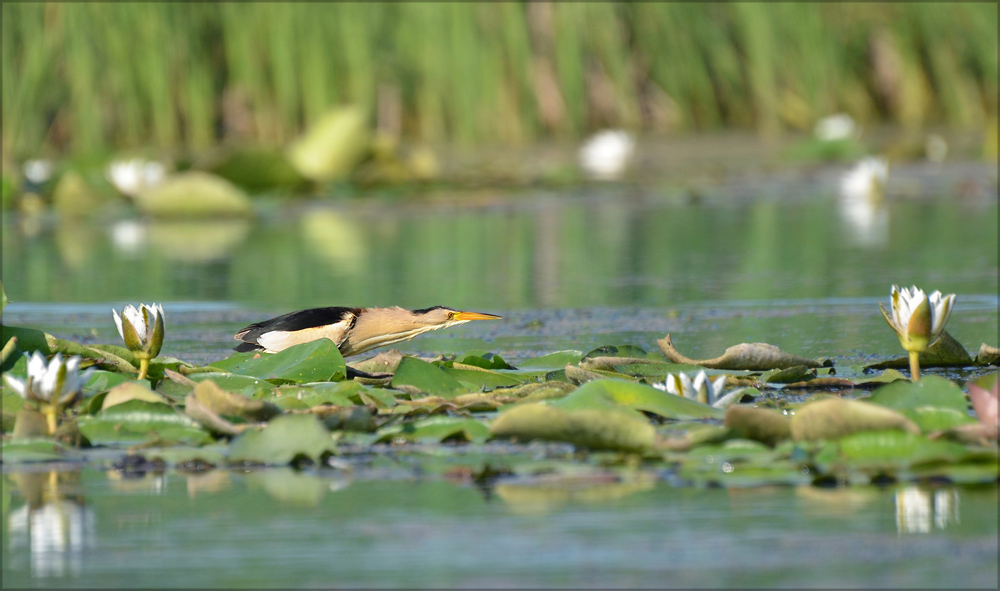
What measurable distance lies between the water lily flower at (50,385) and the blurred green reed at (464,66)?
34.8ft

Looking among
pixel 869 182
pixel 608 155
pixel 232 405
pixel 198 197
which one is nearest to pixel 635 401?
pixel 232 405

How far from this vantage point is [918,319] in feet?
10.9

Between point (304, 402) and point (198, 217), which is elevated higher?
point (198, 217)

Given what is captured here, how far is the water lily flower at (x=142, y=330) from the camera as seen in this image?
346cm

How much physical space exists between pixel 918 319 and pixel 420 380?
3.75 ft

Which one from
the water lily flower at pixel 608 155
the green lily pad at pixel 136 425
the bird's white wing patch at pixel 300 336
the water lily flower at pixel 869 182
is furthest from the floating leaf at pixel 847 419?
the water lily flower at pixel 608 155

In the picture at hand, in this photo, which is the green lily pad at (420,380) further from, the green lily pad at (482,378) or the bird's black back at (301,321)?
the bird's black back at (301,321)

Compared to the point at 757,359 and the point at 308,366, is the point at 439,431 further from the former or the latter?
the point at 757,359

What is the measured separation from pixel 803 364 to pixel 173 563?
1.94m

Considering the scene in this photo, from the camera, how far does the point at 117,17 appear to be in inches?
525

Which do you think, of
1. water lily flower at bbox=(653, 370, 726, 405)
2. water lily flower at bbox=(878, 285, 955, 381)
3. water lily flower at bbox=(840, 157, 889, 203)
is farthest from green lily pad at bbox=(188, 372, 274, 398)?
water lily flower at bbox=(840, 157, 889, 203)

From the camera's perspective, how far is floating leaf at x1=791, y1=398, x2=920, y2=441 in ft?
8.71

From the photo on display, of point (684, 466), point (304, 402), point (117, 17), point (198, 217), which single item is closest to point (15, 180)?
point (198, 217)

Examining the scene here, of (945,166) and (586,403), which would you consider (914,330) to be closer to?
(586,403)
